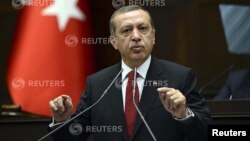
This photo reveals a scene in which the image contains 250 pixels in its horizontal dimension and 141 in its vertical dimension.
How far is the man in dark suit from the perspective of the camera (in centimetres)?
189

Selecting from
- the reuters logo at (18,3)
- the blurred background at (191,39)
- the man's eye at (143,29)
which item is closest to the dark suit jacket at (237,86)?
the blurred background at (191,39)

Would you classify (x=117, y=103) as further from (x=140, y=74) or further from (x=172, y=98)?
(x=172, y=98)

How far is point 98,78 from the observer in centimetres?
207

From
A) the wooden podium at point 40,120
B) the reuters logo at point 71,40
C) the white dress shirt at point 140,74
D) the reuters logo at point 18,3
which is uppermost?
the reuters logo at point 18,3

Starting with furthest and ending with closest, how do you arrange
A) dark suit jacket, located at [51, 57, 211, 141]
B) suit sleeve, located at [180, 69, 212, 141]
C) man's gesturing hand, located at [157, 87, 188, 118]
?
dark suit jacket, located at [51, 57, 211, 141], suit sleeve, located at [180, 69, 212, 141], man's gesturing hand, located at [157, 87, 188, 118]

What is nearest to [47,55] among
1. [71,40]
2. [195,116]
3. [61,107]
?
[71,40]

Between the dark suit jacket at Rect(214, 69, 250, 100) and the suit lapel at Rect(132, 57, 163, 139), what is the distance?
0.75 m

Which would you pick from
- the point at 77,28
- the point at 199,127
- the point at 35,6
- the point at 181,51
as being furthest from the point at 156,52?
the point at 199,127

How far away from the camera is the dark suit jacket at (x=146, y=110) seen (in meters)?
1.88

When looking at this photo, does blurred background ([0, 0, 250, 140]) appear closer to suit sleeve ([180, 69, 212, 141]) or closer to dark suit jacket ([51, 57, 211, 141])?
dark suit jacket ([51, 57, 211, 141])

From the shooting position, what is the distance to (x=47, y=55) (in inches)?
105

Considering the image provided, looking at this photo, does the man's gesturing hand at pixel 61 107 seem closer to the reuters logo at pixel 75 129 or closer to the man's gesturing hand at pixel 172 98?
the reuters logo at pixel 75 129

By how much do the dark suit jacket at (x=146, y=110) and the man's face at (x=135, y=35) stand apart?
0.09 m

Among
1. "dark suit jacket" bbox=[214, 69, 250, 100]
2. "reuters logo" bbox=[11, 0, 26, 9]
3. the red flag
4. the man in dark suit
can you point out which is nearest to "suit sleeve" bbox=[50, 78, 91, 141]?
the man in dark suit
